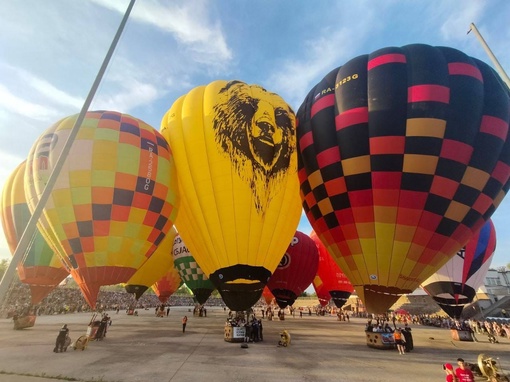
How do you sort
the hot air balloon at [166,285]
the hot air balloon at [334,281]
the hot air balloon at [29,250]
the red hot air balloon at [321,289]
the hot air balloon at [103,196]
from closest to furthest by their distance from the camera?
the hot air balloon at [103,196] < the hot air balloon at [29,250] < the hot air balloon at [334,281] < the red hot air balloon at [321,289] < the hot air balloon at [166,285]

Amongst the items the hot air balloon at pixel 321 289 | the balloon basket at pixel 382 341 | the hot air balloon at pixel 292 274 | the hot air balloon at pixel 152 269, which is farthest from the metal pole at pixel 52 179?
the hot air balloon at pixel 321 289

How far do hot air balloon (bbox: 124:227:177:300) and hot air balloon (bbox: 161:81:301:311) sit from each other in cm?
1333

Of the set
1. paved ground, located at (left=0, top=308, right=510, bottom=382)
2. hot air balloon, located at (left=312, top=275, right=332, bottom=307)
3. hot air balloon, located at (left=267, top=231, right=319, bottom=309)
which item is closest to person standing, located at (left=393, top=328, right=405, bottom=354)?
paved ground, located at (left=0, top=308, right=510, bottom=382)

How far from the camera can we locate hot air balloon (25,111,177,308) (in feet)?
37.0

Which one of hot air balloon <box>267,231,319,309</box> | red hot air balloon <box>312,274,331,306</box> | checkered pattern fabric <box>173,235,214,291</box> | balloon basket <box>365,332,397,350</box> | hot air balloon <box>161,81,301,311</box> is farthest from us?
red hot air balloon <box>312,274,331,306</box>

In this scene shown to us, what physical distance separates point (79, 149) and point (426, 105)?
13292mm

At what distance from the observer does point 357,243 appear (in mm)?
11883

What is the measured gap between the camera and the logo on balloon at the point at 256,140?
12.1m

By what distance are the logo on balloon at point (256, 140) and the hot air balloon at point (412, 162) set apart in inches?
82.5

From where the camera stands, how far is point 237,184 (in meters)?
12.0

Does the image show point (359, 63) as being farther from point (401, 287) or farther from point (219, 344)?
point (219, 344)

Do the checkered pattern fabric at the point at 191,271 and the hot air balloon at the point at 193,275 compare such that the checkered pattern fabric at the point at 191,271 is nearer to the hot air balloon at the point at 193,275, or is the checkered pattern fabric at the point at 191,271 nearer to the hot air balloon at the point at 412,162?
the hot air balloon at the point at 193,275

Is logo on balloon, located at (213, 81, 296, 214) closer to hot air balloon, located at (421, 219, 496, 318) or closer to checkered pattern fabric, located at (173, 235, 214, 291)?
hot air balloon, located at (421, 219, 496, 318)

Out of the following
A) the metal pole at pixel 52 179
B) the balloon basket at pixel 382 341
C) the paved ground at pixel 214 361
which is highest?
the metal pole at pixel 52 179
